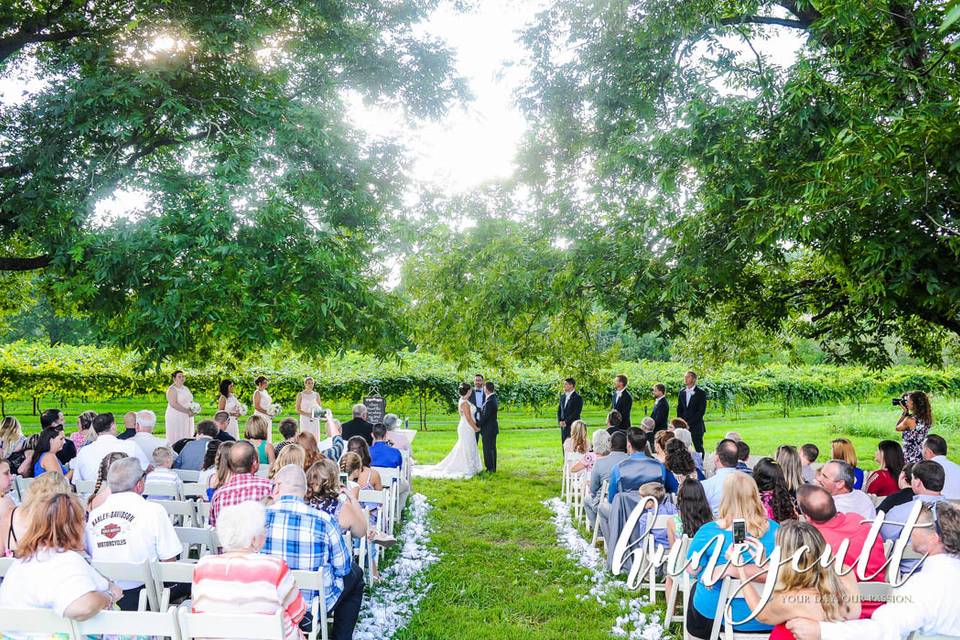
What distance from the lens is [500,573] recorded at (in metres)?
7.52

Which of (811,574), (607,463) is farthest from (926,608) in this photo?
(607,463)

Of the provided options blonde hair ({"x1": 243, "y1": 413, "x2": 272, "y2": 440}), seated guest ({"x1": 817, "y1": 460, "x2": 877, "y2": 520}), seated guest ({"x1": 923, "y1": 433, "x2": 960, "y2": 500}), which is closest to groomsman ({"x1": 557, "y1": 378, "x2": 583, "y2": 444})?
blonde hair ({"x1": 243, "y1": 413, "x2": 272, "y2": 440})

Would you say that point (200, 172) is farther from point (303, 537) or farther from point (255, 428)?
point (303, 537)

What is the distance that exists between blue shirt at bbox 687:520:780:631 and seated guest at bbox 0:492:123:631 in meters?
3.79

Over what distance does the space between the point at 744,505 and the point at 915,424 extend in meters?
6.65

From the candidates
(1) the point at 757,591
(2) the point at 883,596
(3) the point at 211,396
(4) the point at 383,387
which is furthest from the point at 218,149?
(3) the point at 211,396

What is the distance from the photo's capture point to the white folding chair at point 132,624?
327cm

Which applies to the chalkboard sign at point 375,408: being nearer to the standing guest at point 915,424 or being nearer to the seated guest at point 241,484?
the seated guest at point 241,484

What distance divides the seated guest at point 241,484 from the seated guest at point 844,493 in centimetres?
490

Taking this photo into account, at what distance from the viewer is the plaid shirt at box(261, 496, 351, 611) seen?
15.6 ft

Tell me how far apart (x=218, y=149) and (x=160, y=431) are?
63.2ft

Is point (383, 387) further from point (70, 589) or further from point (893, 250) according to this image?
point (70, 589)

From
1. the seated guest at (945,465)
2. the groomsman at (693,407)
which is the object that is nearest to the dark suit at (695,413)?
the groomsman at (693,407)

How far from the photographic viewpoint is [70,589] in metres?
3.44
